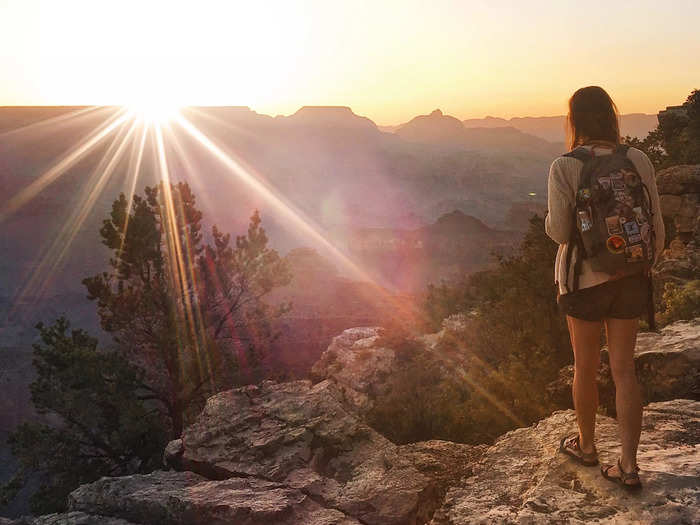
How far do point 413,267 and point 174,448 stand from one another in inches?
1947

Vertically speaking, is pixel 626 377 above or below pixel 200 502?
above

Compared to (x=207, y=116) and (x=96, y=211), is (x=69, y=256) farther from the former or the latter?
(x=207, y=116)

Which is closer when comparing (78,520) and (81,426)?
(78,520)

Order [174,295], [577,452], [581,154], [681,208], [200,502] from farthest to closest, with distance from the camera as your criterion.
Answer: [681,208] < [174,295] < [200,502] < [577,452] < [581,154]

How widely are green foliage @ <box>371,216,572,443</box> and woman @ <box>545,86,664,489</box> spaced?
2.69 meters

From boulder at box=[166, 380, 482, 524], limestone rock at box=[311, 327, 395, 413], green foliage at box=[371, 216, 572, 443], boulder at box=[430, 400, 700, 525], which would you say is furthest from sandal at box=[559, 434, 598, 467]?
limestone rock at box=[311, 327, 395, 413]

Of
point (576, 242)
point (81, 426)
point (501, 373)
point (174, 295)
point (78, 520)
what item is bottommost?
point (81, 426)

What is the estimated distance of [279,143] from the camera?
9562 cm

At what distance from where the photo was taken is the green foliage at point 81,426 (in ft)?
29.7

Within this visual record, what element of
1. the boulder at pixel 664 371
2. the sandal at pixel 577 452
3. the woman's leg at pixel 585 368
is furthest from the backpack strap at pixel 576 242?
the boulder at pixel 664 371

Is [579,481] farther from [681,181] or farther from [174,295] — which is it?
[681,181]

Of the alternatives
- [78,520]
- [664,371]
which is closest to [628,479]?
[664,371]

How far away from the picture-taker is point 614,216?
2398 mm

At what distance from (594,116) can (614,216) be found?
1.83 feet
